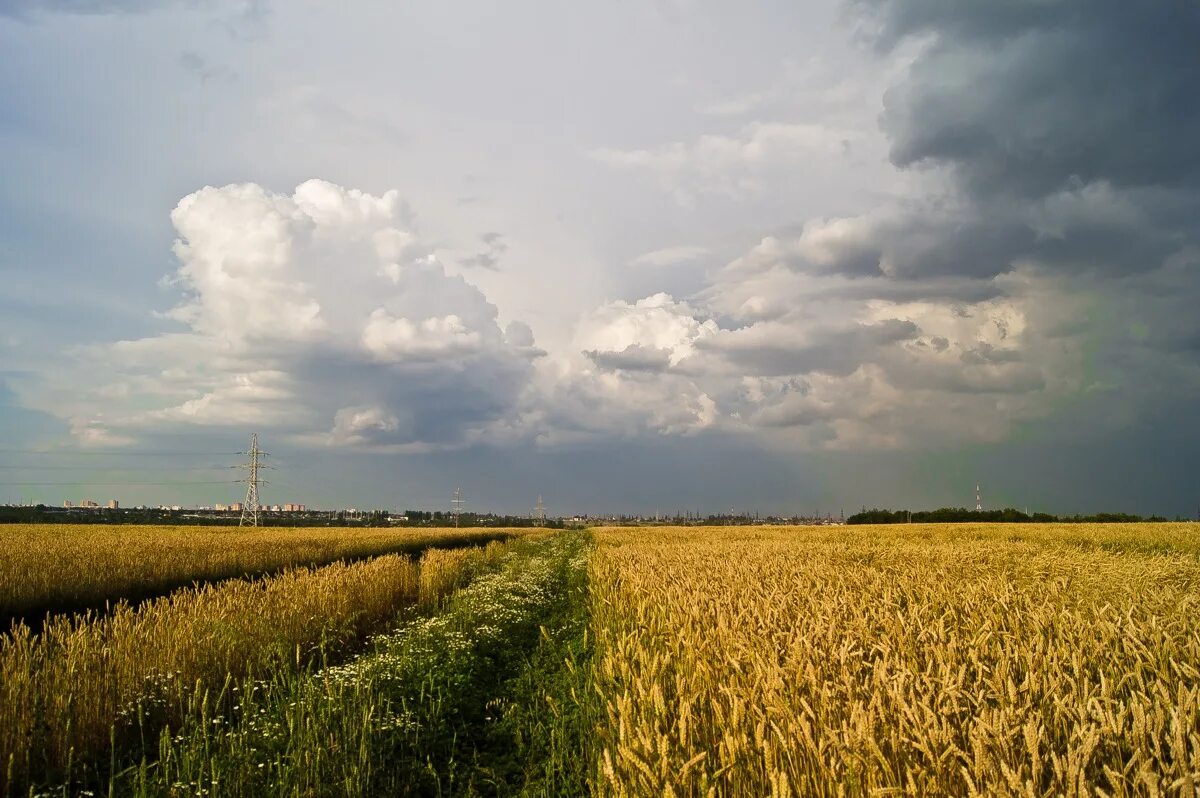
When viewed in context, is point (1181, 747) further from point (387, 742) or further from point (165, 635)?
point (165, 635)

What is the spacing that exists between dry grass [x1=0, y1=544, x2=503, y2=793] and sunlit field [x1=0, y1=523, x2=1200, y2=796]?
4 cm

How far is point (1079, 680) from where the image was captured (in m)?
4.37

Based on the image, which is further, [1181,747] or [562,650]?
[562,650]

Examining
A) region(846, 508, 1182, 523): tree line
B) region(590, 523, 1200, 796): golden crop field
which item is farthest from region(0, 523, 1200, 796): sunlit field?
region(846, 508, 1182, 523): tree line

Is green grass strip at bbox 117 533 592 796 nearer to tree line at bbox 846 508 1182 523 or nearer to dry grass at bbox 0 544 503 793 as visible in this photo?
dry grass at bbox 0 544 503 793

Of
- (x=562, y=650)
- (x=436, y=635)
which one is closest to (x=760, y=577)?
(x=562, y=650)

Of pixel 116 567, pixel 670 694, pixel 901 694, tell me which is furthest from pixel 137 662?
pixel 116 567

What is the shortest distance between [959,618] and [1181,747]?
4513 mm

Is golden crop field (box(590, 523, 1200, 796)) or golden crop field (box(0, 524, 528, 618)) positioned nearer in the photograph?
golden crop field (box(590, 523, 1200, 796))

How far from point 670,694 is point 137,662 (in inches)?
286

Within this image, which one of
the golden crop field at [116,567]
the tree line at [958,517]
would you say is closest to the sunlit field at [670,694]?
the golden crop field at [116,567]

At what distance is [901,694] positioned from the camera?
314 cm

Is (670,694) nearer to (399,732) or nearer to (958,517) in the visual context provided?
(399,732)

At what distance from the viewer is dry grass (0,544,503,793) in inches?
268
